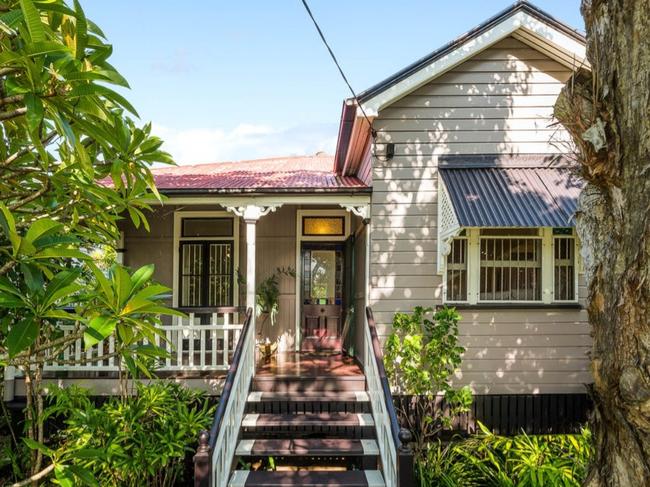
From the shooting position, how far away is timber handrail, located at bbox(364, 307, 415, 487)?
3.97m

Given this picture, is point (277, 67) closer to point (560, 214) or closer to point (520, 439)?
point (560, 214)

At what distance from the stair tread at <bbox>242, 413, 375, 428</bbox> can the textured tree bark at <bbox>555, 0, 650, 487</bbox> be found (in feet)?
11.8

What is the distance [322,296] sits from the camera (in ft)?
29.2

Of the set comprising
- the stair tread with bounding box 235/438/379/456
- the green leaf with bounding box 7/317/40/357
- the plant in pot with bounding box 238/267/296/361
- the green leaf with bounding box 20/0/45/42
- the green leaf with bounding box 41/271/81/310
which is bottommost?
the stair tread with bounding box 235/438/379/456

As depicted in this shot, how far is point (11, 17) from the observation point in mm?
1877

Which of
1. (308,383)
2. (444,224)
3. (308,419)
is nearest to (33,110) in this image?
(308,419)

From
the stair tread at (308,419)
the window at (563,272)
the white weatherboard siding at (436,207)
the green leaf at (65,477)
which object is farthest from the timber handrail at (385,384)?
the window at (563,272)

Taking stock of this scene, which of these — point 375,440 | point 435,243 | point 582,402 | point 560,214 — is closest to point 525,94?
point 560,214

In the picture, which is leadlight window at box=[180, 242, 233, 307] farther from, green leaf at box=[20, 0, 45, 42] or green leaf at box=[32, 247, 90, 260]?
green leaf at box=[20, 0, 45, 42]

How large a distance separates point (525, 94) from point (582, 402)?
431 cm

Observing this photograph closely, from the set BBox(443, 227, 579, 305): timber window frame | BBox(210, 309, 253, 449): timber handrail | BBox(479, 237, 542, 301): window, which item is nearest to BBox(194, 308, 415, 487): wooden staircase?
BBox(210, 309, 253, 449): timber handrail

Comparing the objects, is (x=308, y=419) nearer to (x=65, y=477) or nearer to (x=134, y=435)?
(x=134, y=435)

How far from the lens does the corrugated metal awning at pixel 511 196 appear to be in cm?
558

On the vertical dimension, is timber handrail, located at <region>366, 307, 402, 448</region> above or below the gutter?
below
